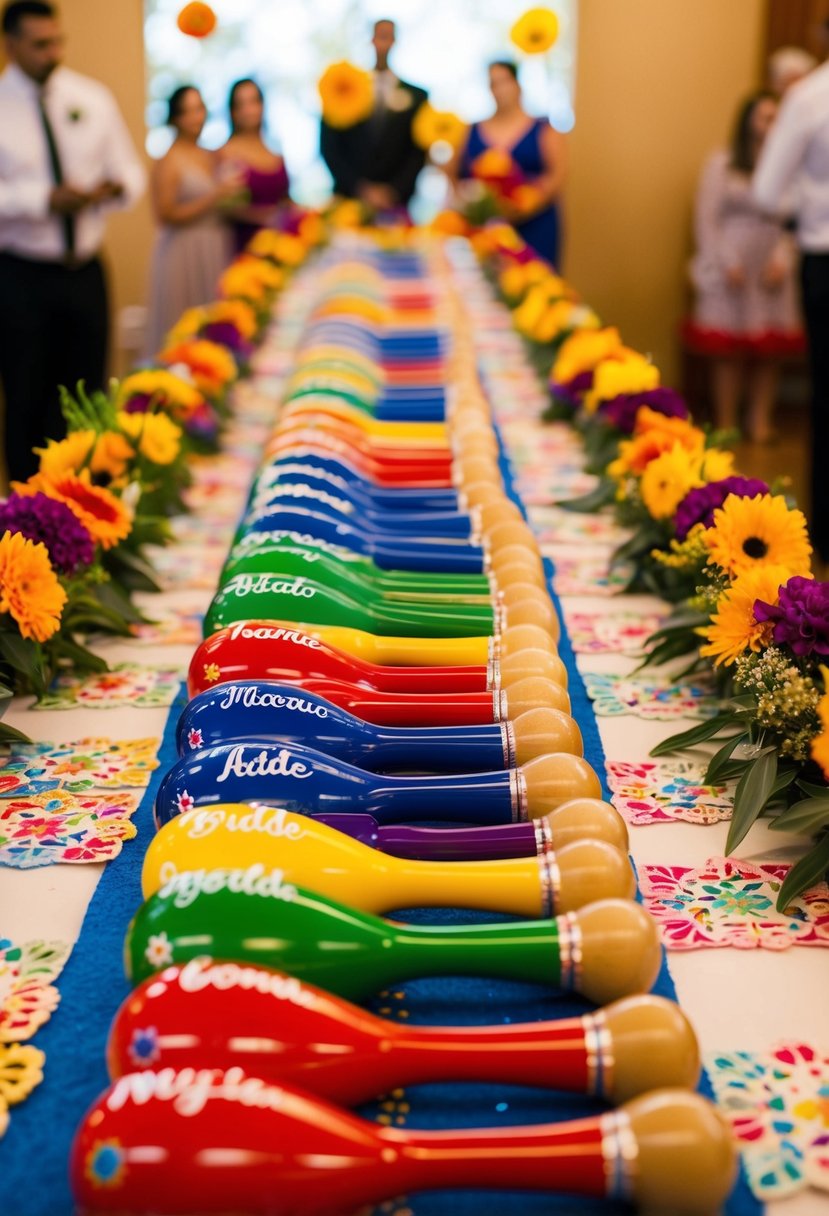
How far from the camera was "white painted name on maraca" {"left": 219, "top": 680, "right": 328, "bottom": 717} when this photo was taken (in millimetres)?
896

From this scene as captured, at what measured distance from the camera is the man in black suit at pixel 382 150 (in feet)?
18.6

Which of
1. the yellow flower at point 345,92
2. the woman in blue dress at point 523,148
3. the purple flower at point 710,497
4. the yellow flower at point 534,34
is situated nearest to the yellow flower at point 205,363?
the purple flower at point 710,497

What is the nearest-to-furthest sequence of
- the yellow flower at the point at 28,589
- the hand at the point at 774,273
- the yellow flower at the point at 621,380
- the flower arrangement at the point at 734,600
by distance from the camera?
the flower arrangement at the point at 734,600
the yellow flower at the point at 28,589
the yellow flower at the point at 621,380
the hand at the point at 774,273

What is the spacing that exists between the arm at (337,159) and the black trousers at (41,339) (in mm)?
1964

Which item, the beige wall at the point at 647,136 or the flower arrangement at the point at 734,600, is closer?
the flower arrangement at the point at 734,600

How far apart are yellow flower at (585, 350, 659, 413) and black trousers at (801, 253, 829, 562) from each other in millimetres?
1955

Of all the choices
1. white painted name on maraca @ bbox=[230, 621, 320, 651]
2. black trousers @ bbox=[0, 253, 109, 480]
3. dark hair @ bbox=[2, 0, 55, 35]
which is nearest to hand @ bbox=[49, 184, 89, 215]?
black trousers @ bbox=[0, 253, 109, 480]

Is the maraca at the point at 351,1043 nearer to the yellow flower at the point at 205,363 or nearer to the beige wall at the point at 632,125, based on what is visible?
the yellow flower at the point at 205,363

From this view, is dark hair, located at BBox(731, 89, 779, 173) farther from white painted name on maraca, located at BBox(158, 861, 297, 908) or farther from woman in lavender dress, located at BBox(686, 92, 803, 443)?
white painted name on maraca, located at BBox(158, 861, 297, 908)

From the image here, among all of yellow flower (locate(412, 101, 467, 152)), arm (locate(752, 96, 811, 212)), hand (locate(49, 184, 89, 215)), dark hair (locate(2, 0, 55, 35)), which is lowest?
hand (locate(49, 184, 89, 215))

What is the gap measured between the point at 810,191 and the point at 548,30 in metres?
2.41

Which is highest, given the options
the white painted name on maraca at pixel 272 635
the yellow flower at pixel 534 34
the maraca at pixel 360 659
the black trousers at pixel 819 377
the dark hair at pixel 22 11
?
the yellow flower at pixel 534 34

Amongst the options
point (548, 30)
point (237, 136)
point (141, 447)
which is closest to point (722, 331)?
point (548, 30)

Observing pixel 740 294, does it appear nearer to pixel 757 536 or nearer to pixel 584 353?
pixel 584 353
